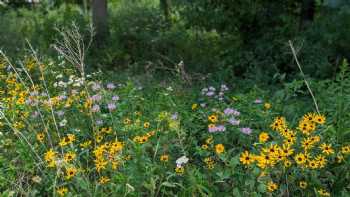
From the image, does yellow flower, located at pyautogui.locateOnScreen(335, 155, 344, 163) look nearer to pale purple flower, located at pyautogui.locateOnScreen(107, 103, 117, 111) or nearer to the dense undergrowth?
the dense undergrowth

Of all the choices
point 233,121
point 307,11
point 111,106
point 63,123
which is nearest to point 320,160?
point 233,121

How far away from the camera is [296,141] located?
8.48 ft

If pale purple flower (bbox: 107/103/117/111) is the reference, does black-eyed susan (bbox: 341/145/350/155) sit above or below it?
below

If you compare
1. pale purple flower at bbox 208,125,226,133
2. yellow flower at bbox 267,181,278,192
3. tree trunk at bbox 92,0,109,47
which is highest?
pale purple flower at bbox 208,125,226,133

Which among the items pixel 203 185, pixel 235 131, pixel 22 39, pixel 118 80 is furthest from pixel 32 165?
pixel 22 39

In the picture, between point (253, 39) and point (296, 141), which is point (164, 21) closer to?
point (253, 39)

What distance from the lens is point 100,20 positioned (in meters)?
7.35

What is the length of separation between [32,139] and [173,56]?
3968 millimetres

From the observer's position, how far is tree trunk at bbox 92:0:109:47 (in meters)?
7.36

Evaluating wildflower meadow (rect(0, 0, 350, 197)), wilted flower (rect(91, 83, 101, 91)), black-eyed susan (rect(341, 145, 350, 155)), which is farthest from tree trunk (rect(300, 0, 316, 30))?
black-eyed susan (rect(341, 145, 350, 155))

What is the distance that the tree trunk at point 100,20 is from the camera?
290 inches

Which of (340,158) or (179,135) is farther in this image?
(340,158)

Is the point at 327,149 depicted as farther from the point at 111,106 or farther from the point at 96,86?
the point at 96,86

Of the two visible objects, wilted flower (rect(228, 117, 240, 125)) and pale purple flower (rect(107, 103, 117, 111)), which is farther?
pale purple flower (rect(107, 103, 117, 111))
